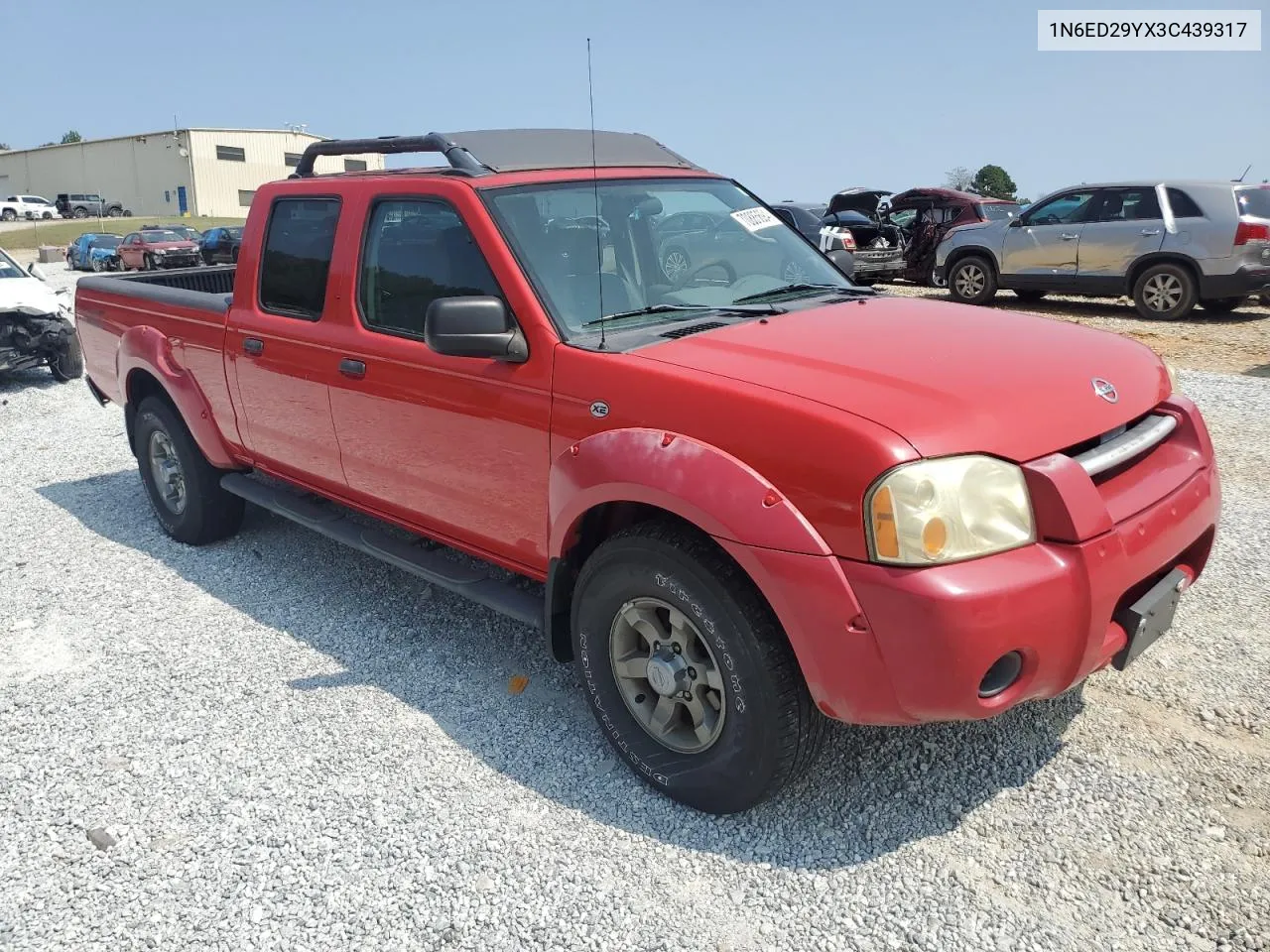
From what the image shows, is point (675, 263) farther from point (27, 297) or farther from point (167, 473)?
point (27, 297)

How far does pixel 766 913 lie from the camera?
8.45ft

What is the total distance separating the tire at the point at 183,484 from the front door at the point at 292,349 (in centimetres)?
72

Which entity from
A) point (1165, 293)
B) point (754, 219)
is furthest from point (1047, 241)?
point (754, 219)

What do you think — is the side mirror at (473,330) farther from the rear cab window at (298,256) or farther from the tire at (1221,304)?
the tire at (1221,304)

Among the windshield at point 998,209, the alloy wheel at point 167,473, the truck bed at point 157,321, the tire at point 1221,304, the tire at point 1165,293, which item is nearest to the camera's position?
the truck bed at point 157,321

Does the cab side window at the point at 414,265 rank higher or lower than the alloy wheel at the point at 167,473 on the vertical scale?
higher

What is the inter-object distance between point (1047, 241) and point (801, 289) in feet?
35.8

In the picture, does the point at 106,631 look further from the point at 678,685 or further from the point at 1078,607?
the point at 1078,607

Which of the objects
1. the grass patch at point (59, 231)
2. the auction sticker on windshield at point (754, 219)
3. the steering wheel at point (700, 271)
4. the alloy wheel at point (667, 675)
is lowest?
the alloy wheel at point (667, 675)

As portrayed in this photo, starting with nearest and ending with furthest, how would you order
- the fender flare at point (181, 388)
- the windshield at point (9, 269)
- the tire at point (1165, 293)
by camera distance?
the fender flare at point (181, 388) < the windshield at point (9, 269) < the tire at point (1165, 293)

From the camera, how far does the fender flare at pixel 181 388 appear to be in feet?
16.5

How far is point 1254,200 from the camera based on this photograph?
11.4m

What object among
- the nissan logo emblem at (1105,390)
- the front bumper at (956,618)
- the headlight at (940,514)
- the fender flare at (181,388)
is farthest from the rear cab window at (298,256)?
the nissan logo emblem at (1105,390)

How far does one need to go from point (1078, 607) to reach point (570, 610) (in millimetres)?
1559
